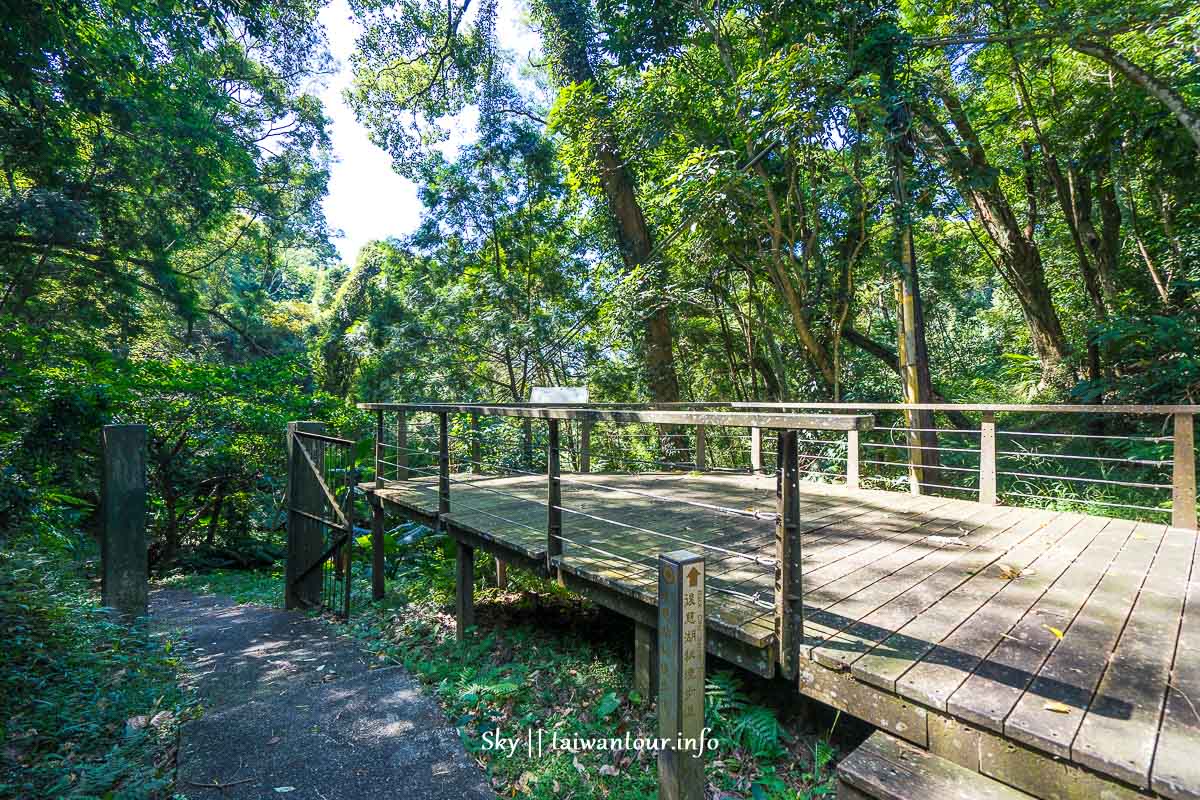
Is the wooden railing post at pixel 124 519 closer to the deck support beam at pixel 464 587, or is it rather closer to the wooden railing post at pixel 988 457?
the deck support beam at pixel 464 587

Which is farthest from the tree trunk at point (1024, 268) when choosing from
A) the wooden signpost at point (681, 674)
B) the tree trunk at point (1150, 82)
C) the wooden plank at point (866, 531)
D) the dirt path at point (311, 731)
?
the dirt path at point (311, 731)

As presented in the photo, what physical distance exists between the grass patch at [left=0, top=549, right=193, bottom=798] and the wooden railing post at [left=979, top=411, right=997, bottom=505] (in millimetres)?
5287

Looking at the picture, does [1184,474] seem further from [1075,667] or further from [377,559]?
[377,559]

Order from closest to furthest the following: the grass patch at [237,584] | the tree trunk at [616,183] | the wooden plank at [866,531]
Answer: the wooden plank at [866,531]
the grass patch at [237,584]
the tree trunk at [616,183]

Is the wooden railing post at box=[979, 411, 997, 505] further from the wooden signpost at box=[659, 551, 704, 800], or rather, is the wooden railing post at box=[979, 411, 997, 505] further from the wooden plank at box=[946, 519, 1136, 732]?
the wooden signpost at box=[659, 551, 704, 800]

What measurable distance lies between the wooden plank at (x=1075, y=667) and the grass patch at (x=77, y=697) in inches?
121

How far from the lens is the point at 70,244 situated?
7438 mm

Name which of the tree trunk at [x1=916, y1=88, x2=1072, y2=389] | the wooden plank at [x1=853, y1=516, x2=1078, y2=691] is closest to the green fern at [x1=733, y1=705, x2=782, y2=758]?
the wooden plank at [x1=853, y1=516, x2=1078, y2=691]

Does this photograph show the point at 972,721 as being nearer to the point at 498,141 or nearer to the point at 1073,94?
the point at 1073,94

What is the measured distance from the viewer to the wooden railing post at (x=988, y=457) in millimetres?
4035

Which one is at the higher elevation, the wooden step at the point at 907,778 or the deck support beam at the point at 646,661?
the wooden step at the point at 907,778

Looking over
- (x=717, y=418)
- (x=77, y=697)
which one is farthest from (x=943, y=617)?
(x=77, y=697)

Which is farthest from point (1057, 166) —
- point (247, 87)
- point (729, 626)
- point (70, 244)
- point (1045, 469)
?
point (247, 87)

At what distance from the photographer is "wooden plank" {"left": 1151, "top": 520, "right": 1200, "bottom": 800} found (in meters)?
1.28
